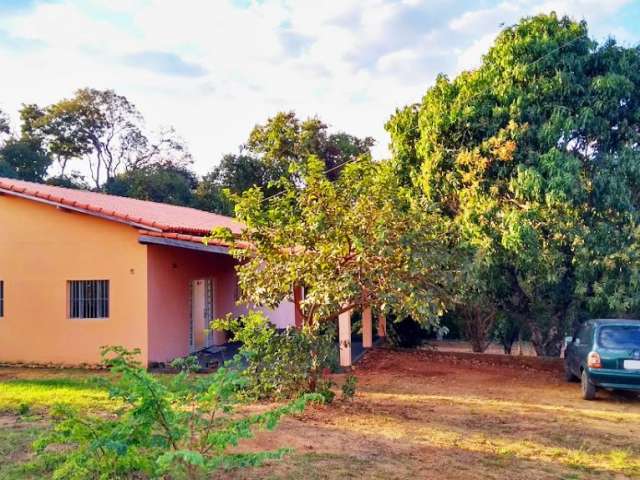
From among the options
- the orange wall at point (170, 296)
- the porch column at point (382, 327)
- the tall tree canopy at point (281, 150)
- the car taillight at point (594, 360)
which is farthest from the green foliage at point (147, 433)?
the tall tree canopy at point (281, 150)

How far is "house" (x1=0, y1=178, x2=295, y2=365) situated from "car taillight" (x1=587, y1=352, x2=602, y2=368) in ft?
24.7

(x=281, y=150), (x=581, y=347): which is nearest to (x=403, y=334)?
→ (x=581, y=347)

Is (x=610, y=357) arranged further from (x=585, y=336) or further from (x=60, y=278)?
(x=60, y=278)

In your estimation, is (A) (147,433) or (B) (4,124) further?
(B) (4,124)

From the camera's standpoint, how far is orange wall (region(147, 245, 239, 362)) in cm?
1246

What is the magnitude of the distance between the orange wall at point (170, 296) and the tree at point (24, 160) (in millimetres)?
25130

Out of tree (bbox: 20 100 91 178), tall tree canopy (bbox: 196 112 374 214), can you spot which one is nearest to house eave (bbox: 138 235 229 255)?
tall tree canopy (bbox: 196 112 374 214)

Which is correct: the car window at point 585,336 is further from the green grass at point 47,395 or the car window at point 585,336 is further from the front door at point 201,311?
the front door at point 201,311

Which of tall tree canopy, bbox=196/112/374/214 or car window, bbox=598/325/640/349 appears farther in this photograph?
tall tree canopy, bbox=196/112/374/214

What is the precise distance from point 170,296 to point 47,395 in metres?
4.04

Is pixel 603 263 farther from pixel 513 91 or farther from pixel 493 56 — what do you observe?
pixel 493 56

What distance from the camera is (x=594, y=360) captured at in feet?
31.2

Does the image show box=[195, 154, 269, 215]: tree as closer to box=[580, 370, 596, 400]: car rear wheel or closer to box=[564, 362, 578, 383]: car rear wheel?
box=[564, 362, 578, 383]: car rear wheel

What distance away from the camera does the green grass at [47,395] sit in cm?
873
